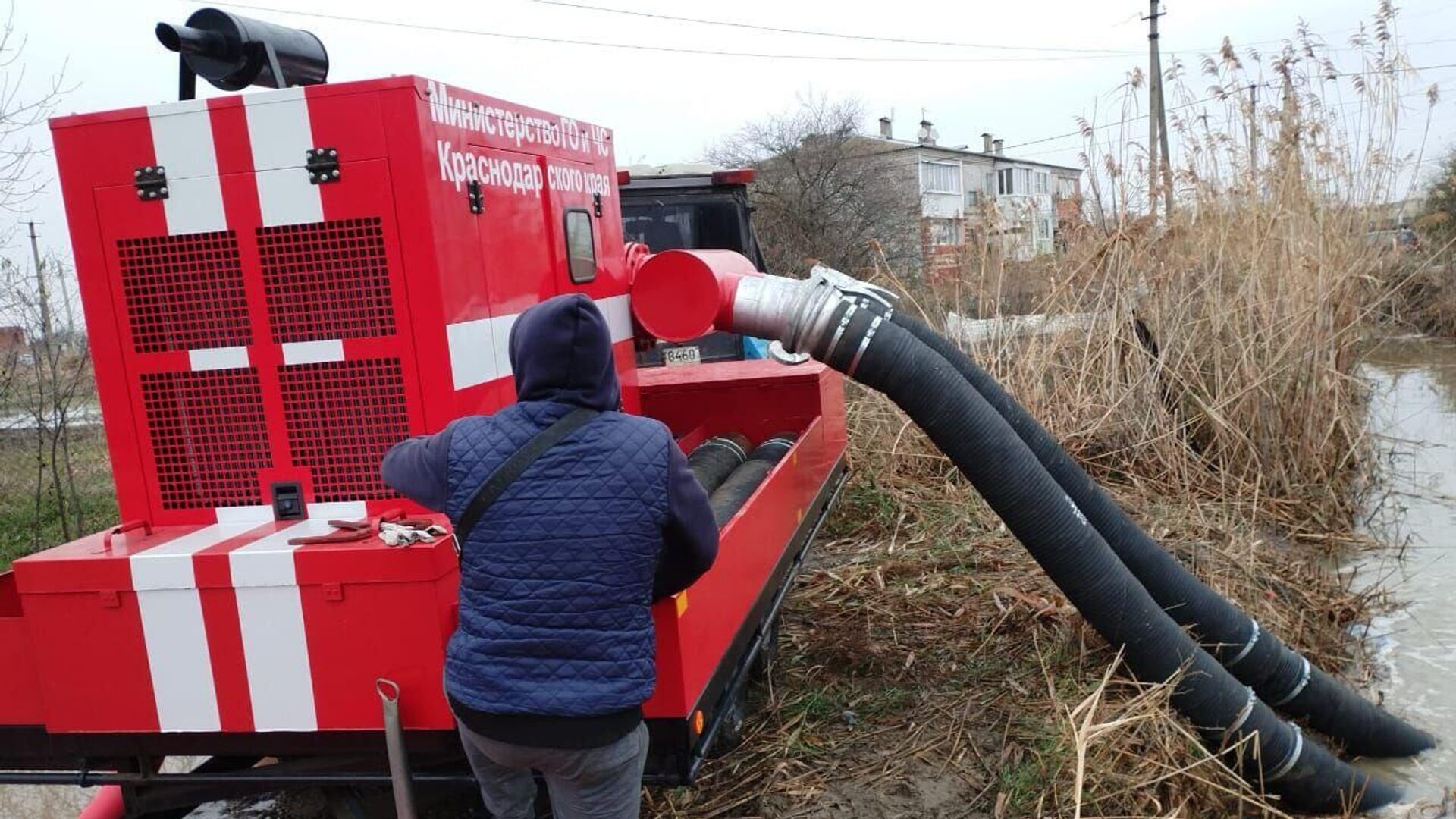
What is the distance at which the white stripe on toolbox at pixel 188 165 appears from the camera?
8.76 ft

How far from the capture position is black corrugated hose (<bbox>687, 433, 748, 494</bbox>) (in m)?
4.19

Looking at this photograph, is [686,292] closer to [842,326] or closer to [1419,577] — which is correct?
[842,326]

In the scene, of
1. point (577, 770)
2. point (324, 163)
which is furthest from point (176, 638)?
point (324, 163)

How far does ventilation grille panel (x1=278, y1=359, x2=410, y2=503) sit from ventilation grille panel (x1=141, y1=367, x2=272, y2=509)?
11 centimetres

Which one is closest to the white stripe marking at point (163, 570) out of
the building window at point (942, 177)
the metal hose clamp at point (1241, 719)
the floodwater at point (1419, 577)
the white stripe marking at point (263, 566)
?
the white stripe marking at point (263, 566)

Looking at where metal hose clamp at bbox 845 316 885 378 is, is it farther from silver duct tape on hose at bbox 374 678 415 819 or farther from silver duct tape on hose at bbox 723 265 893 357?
silver duct tape on hose at bbox 374 678 415 819

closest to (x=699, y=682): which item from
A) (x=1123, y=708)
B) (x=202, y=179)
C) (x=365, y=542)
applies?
(x=365, y=542)

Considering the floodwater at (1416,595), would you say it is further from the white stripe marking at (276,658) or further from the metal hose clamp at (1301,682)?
the white stripe marking at (276,658)

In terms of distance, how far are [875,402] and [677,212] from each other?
2.12 metres

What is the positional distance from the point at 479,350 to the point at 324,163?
0.65m

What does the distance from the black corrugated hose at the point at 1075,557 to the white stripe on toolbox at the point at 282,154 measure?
1.68 meters

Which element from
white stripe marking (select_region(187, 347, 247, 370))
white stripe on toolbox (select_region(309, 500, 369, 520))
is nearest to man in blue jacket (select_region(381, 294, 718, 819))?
white stripe on toolbox (select_region(309, 500, 369, 520))

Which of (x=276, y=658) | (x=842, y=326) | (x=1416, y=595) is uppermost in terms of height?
(x=842, y=326)

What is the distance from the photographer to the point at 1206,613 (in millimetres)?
3914
